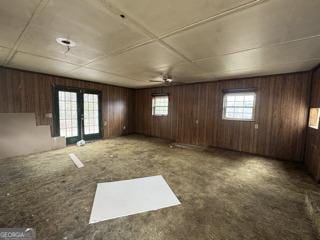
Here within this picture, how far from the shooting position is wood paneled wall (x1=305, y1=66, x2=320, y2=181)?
2.90 m

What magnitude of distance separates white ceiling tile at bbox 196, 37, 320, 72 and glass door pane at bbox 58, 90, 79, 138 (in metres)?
4.58

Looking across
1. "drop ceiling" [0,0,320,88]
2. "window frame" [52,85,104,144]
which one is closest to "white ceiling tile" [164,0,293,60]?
"drop ceiling" [0,0,320,88]

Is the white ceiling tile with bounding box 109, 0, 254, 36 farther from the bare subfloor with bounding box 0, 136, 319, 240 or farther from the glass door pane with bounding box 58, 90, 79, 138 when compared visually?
the glass door pane with bounding box 58, 90, 79, 138

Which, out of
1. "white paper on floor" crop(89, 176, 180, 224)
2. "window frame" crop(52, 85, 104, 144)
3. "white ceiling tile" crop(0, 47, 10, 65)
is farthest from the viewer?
"window frame" crop(52, 85, 104, 144)

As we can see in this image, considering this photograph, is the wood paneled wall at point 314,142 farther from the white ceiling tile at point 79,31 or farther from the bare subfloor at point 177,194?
the white ceiling tile at point 79,31

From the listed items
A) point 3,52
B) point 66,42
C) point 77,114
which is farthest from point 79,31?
point 77,114

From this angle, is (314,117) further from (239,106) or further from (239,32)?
(239,32)

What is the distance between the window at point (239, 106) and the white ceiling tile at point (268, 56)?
4.61ft

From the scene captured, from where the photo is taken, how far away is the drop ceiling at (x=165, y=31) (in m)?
1.42

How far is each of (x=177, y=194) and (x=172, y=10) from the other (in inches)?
99.5

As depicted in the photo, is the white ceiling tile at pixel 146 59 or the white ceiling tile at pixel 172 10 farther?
the white ceiling tile at pixel 146 59

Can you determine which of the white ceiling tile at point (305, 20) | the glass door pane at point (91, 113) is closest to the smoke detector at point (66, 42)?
the white ceiling tile at point (305, 20)

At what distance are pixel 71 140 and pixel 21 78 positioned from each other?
7.83ft

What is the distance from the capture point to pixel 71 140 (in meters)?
5.27
